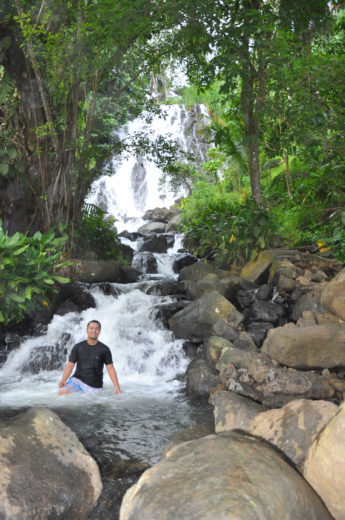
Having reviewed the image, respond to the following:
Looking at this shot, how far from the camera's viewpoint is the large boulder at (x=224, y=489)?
7.46ft

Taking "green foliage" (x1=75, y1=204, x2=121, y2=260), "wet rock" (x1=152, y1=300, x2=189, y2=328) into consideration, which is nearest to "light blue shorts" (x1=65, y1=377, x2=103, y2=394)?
"wet rock" (x1=152, y1=300, x2=189, y2=328)

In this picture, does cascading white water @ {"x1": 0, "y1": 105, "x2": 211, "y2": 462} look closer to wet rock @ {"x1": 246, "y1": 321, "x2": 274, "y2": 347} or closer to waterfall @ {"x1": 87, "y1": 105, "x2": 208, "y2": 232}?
wet rock @ {"x1": 246, "y1": 321, "x2": 274, "y2": 347}

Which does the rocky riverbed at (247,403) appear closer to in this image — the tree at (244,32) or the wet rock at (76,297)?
the wet rock at (76,297)

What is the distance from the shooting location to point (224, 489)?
2371mm

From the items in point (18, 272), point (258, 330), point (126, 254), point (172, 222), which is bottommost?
point (258, 330)

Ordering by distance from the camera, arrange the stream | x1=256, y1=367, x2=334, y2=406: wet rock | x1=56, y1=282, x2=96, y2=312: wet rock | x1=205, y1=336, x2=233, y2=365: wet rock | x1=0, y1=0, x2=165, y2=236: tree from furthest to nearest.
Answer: x1=56, y1=282, x2=96, y2=312: wet rock
x1=0, y1=0, x2=165, y2=236: tree
x1=205, y1=336, x2=233, y2=365: wet rock
x1=256, y1=367, x2=334, y2=406: wet rock
the stream

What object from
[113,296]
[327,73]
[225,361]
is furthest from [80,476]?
[113,296]

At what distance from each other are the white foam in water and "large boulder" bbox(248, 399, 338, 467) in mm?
3171

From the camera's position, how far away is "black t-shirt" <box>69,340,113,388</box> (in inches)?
216

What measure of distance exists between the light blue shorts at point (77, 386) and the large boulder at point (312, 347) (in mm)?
2584

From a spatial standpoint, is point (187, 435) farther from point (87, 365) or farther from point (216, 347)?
point (216, 347)

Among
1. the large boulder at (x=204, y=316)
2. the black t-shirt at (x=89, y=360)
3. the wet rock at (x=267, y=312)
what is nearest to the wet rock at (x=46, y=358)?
the large boulder at (x=204, y=316)

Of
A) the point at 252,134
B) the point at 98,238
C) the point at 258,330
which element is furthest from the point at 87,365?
the point at 98,238

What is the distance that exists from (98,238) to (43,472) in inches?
376
